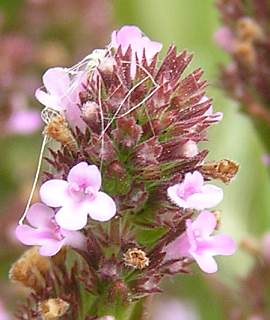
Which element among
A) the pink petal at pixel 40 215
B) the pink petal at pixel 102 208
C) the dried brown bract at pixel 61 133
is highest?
the dried brown bract at pixel 61 133

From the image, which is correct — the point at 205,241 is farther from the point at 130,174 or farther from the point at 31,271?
the point at 31,271

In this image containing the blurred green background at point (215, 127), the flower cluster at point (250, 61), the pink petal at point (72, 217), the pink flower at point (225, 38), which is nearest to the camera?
the pink petal at point (72, 217)

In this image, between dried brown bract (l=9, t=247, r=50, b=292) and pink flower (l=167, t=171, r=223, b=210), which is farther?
dried brown bract (l=9, t=247, r=50, b=292)

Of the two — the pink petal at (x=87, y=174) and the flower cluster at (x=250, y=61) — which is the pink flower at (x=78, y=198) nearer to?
the pink petal at (x=87, y=174)

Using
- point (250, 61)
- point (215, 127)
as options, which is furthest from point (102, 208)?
point (215, 127)

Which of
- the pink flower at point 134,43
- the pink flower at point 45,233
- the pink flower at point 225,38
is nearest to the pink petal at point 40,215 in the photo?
the pink flower at point 45,233

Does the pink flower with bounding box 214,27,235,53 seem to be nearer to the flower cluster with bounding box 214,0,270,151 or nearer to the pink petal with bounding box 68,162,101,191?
the flower cluster with bounding box 214,0,270,151

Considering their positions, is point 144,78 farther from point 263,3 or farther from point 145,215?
point 263,3

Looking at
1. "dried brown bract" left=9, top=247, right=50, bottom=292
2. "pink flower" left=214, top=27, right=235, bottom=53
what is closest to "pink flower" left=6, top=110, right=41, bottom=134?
"pink flower" left=214, top=27, right=235, bottom=53
